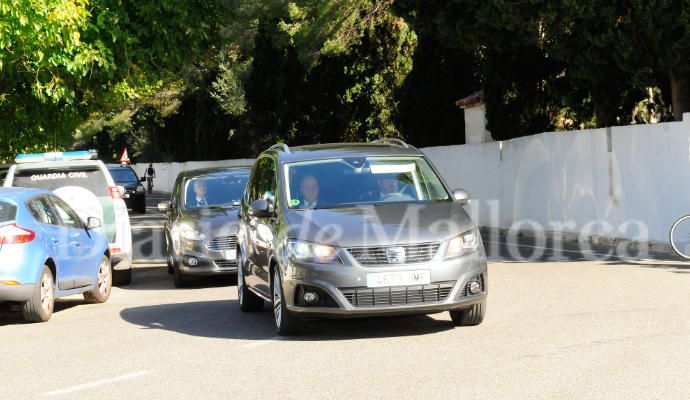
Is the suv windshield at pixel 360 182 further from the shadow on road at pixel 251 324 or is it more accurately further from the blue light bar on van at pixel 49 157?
the blue light bar on van at pixel 49 157

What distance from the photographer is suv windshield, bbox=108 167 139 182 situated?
141ft

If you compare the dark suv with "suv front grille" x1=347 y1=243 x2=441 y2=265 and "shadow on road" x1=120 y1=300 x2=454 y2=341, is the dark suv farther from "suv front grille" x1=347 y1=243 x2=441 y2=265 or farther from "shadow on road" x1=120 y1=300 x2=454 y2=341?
"shadow on road" x1=120 y1=300 x2=454 y2=341

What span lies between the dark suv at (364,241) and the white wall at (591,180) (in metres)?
8.97

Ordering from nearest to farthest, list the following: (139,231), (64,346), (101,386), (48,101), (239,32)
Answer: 1. (101,386)
2. (64,346)
3. (48,101)
4. (139,231)
5. (239,32)

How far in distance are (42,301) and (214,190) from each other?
17.9ft

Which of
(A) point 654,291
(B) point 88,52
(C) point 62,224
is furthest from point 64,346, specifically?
(B) point 88,52

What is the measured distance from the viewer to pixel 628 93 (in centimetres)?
2553

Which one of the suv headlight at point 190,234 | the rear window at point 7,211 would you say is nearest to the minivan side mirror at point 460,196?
the rear window at point 7,211

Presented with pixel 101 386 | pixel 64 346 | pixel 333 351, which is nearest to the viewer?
pixel 101 386

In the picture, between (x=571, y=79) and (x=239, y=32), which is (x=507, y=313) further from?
(x=239, y=32)

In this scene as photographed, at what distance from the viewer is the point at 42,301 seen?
12844 mm

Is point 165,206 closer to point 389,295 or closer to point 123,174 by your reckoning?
point 389,295

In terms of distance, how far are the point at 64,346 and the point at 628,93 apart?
57.1 feet

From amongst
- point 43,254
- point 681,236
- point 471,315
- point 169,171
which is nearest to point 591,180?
point 681,236
